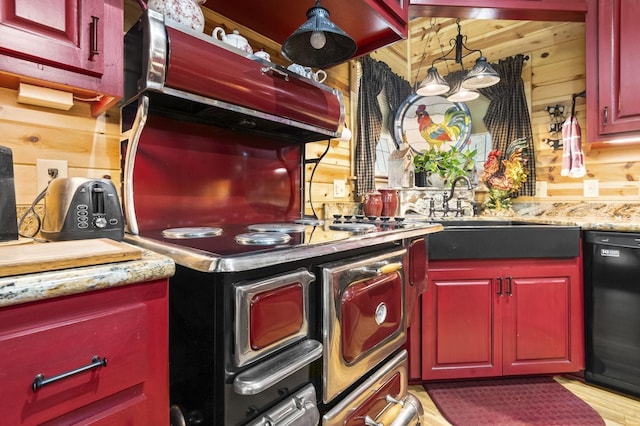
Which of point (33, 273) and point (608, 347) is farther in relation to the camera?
point (608, 347)

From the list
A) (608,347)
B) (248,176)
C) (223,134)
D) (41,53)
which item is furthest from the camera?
(608,347)

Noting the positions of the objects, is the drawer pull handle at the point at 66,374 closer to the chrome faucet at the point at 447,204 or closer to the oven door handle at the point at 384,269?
the oven door handle at the point at 384,269

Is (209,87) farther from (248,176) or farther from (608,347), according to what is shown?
(608,347)

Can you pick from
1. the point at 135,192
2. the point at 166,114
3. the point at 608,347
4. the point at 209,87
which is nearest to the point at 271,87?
the point at 209,87

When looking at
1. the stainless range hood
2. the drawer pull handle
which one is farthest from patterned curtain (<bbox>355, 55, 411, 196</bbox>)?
the drawer pull handle

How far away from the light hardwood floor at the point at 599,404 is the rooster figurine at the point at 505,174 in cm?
118

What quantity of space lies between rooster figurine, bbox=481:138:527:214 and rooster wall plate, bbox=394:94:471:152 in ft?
1.10

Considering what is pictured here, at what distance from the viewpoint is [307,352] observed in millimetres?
807

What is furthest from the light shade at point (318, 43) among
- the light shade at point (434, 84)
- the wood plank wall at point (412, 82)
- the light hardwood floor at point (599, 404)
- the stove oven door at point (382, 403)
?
the light hardwood floor at point (599, 404)

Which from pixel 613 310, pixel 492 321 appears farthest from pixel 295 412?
pixel 613 310

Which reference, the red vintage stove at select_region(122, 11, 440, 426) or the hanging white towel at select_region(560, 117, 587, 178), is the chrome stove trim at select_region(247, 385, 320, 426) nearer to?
the red vintage stove at select_region(122, 11, 440, 426)

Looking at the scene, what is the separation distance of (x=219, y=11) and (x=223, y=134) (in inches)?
22.0

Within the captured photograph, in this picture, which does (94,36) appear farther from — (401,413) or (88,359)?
(401,413)

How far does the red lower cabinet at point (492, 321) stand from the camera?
1773 mm
